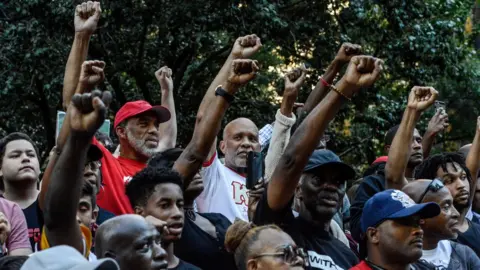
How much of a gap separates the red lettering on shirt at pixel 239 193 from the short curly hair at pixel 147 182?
55.5 inches

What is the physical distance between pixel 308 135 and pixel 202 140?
767 mm

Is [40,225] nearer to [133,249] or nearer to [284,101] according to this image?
[133,249]

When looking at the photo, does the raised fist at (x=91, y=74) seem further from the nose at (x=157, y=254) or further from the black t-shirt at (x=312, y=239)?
the nose at (x=157, y=254)

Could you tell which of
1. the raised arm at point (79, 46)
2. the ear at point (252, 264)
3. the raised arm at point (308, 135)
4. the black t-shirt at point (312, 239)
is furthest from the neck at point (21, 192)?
the ear at point (252, 264)

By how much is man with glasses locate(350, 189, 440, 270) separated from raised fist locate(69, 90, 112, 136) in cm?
226

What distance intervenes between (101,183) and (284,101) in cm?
141

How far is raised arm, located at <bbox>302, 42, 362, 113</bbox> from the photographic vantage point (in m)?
7.80

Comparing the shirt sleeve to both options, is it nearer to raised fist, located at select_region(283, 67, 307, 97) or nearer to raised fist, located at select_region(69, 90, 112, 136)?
raised fist, located at select_region(69, 90, 112, 136)

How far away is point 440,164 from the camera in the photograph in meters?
8.38

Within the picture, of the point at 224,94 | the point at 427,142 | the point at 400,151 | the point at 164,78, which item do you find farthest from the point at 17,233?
the point at 427,142

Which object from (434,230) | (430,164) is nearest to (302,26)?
(430,164)

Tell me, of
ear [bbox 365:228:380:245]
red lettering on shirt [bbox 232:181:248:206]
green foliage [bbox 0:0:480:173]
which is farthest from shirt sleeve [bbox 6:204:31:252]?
green foliage [bbox 0:0:480:173]

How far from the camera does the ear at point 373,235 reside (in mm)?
6465

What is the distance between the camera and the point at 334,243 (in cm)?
670
